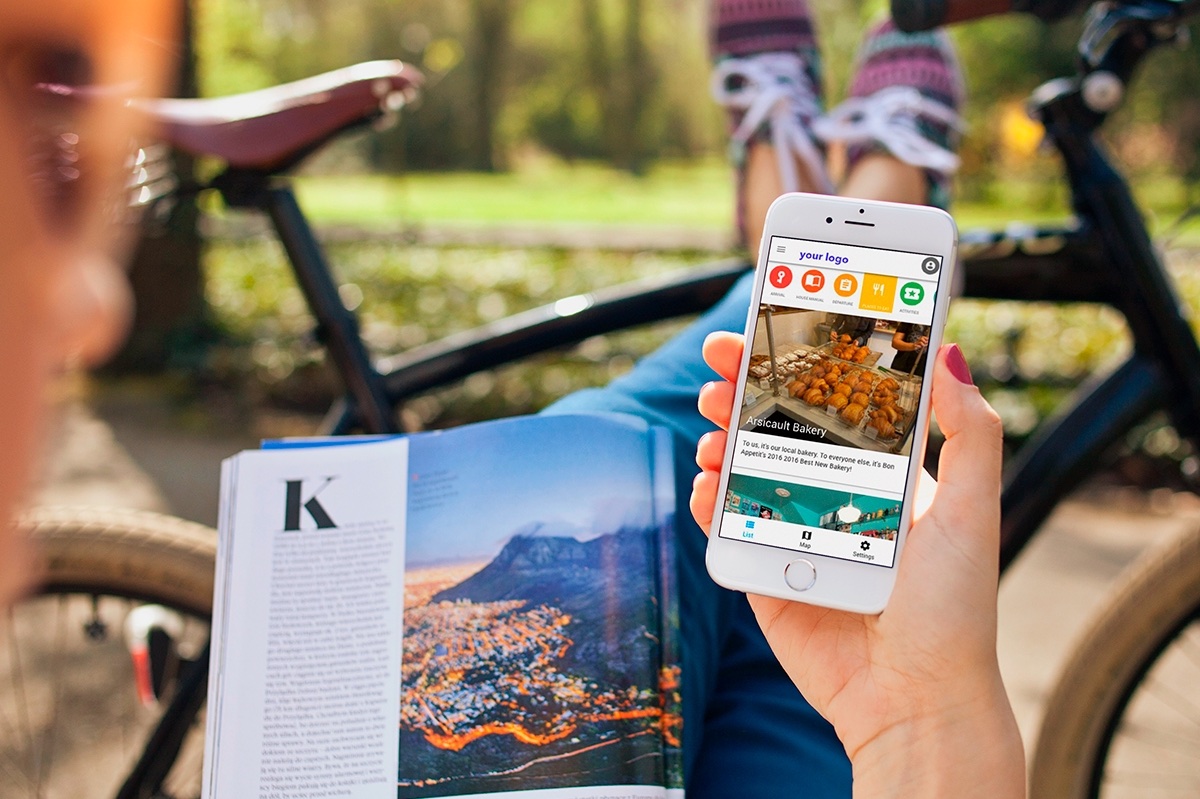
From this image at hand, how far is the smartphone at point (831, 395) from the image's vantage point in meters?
0.83

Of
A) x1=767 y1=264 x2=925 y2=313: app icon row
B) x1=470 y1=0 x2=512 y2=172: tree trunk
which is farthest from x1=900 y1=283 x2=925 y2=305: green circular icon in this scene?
x1=470 y1=0 x2=512 y2=172: tree trunk

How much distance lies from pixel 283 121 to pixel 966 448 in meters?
1.01

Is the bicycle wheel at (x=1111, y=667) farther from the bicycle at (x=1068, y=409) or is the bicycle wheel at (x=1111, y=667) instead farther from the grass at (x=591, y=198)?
the grass at (x=591, y=198)

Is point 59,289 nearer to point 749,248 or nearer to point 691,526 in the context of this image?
point 691,526

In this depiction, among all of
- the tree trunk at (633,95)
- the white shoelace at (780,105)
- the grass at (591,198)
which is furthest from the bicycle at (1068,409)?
the tree trunk at (633,95)

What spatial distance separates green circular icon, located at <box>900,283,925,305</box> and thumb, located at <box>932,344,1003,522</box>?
10 cm

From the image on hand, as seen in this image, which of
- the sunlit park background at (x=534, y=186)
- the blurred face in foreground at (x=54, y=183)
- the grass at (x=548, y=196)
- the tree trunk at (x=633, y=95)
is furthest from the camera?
the tree trunk at (x=633, y=95)

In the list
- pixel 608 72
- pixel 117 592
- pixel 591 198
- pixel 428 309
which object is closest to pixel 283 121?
pixel 117 592

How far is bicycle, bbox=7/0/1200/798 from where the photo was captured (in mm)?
1350

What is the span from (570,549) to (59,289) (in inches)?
22.1

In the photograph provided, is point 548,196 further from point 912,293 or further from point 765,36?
point 912,293

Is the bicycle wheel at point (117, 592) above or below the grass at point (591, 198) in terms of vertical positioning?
below

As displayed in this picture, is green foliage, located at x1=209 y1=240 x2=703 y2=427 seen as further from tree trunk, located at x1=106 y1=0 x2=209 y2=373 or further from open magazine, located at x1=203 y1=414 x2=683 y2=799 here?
open magazine, located at x1=203 y1=414 x2=683 y2=799

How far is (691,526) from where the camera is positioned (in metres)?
1.00
